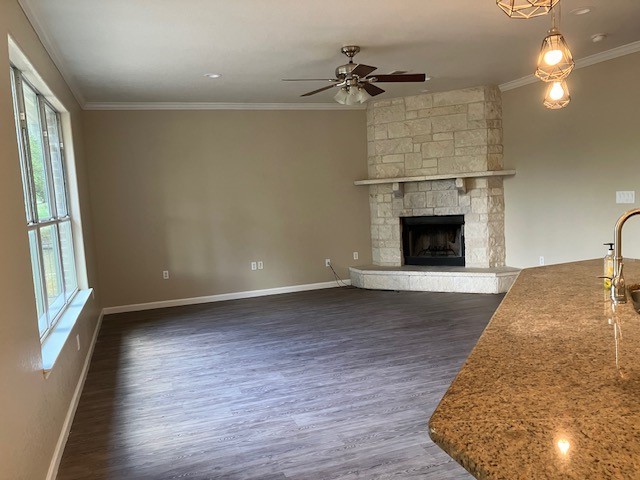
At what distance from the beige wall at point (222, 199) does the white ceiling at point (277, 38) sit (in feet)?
2.48

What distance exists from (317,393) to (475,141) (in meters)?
4.42

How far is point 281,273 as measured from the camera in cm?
697

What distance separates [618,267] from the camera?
182 cm

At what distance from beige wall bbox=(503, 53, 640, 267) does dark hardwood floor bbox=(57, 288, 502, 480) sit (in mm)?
1161

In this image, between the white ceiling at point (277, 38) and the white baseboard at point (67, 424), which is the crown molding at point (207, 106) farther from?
the white baseboard at point (67, 424)

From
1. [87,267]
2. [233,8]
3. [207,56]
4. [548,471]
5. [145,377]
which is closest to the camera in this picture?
[548,471]

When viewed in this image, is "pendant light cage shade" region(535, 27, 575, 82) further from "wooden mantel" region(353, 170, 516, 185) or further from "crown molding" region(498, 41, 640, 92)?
"wooden mantel" region(353, 170, 516, 185)

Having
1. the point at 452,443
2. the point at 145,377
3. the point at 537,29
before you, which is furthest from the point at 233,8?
the point at 452,443

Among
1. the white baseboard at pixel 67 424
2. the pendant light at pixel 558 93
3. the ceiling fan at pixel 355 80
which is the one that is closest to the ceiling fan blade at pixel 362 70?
the ceiling fan at pixel 355 80

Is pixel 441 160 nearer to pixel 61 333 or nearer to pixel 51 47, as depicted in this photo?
pixel 51 47

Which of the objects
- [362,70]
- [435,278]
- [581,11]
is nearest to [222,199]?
[435,278]

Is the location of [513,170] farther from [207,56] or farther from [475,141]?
[207,56]

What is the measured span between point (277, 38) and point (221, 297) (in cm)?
375

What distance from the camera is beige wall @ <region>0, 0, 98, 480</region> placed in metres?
1.86
